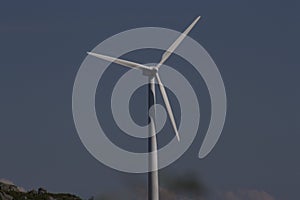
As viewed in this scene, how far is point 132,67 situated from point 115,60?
2693 millimetres

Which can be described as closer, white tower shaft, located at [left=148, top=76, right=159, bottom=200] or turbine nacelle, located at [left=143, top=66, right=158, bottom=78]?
white tower shaft, located at [left=148, top=76, right=159, bottom=200]

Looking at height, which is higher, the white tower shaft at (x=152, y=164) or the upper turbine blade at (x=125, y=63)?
the upper turbine blade at (x=125, y=63)

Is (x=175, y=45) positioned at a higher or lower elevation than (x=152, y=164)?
higher

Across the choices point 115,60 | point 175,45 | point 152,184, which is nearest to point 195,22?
point 175,45

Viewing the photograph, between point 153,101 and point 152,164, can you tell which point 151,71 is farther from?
point 152,164

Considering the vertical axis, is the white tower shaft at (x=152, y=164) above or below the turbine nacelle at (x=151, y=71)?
below

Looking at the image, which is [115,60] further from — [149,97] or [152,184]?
[152,184]

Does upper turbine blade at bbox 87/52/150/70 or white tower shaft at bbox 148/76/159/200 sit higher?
upper turbine blade at bbox 87/52/150/70

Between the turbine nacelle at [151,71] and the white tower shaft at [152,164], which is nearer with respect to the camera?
the white tower shaft at [152,164]

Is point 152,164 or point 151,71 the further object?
point 151,71

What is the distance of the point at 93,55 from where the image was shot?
386 ft

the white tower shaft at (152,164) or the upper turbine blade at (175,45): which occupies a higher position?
the upper turbine blade at (175,45)

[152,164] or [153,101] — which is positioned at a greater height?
[153,101]

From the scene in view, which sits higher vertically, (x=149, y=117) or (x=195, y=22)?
(x=195, y=22)
